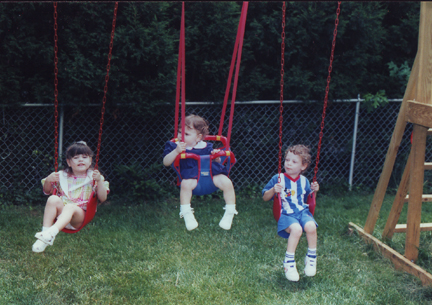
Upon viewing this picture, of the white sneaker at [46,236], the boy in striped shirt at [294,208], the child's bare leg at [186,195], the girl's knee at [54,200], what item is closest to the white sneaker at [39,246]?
the white sneaker at [46,236]

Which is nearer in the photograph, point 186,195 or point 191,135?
point 186,195

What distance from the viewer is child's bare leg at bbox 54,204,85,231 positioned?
3.50 meters

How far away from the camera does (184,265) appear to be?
14.3ft

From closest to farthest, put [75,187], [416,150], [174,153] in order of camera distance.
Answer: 1. [174,153]
2. [75,187]
3. [416,150]

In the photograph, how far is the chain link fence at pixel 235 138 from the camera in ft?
19.5

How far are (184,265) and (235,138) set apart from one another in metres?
2.55

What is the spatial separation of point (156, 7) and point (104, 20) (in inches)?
24.2

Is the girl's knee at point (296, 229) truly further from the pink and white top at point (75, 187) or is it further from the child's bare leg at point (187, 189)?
the pink and white top at point (75, 187)

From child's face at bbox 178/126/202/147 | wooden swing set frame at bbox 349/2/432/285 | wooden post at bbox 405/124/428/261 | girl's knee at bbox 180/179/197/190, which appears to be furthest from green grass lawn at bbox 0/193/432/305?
child's face at bbox 178/126/202/147

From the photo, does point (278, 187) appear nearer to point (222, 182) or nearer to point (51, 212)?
point (222, 182)

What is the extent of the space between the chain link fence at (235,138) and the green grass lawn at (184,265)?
0.68m

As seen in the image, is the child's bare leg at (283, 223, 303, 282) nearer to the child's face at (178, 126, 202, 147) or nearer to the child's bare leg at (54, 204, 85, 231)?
the child's face at (178, 126, 202, 147)

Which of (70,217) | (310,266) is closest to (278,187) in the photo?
(310,266)

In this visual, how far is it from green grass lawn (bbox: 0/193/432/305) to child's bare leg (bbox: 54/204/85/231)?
0.56 meters
